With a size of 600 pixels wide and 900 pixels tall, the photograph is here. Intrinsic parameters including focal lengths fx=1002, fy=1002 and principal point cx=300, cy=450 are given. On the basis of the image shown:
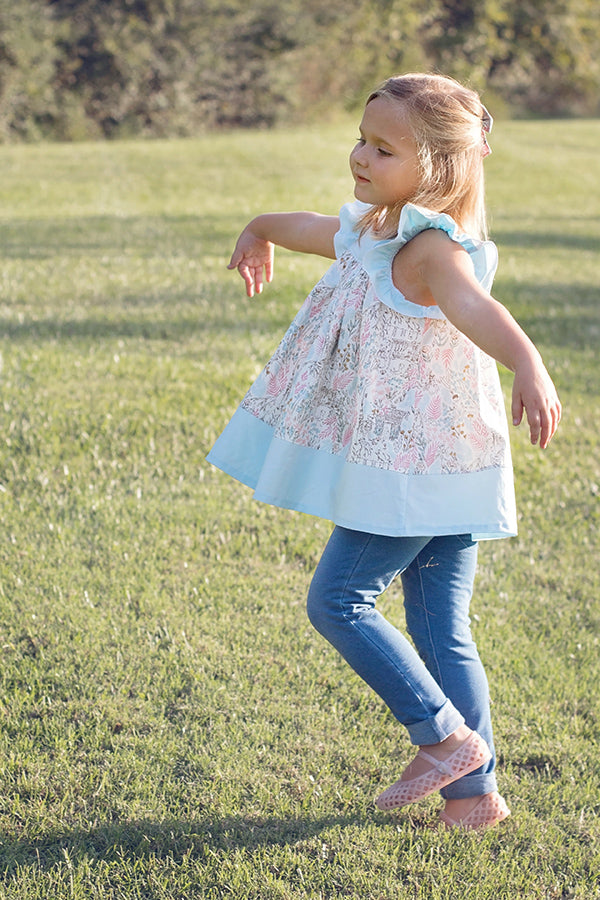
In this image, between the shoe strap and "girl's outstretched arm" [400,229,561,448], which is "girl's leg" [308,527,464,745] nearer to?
the shoe strap

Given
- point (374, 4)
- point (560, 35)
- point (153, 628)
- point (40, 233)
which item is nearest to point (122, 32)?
point (374, 4)

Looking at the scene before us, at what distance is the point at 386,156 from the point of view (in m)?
2.24

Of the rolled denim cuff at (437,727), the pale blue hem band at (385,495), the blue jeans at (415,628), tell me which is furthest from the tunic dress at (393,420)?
the rolled denim cuff at (437,727)

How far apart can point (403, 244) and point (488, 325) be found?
13.0 inches

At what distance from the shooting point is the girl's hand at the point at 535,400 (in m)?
1.95

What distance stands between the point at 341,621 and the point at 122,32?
25444 mm

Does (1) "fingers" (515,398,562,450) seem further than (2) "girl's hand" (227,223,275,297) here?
No

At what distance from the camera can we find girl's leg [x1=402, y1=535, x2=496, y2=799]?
243 cm

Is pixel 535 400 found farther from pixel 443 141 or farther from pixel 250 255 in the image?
pixel 250 255

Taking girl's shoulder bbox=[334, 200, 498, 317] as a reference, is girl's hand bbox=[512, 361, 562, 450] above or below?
below

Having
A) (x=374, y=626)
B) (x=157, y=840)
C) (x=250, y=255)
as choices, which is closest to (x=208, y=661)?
Answer: (x=157, y=840)

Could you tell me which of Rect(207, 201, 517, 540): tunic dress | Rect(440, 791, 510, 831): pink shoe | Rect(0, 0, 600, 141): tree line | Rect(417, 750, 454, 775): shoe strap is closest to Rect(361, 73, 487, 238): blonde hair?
Rect(207, 201, 517, 540): tunic dress

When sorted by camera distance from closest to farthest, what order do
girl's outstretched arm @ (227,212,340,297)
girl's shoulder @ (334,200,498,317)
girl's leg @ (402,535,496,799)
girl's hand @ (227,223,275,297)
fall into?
girl's shoulder @ (334,200,498,317), girl's leg @ (402,535,496,799), girl's outstretched arm @ (227,212,340,297), girl's hand @ (227,223,275,297)

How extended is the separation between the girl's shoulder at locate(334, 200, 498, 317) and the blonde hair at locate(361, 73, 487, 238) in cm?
7
